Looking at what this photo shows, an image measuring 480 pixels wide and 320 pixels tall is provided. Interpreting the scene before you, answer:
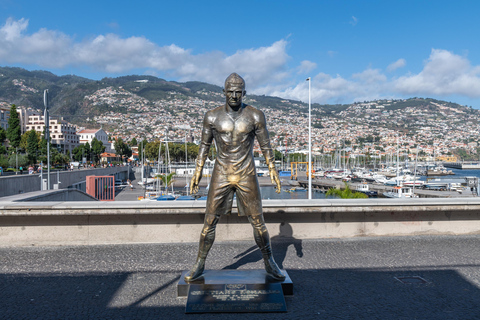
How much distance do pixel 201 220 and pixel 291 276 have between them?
246 centimetres

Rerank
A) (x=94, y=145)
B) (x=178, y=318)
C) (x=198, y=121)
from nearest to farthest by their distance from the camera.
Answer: (x=178, y=318)
(x=94, y=145)
(x=198, y=121)

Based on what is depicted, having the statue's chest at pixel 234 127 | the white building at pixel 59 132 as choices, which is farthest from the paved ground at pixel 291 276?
the white building at pixel 59 132

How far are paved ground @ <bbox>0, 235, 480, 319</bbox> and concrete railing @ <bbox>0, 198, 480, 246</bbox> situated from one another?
0.26 metres

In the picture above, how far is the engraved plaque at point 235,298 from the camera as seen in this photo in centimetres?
430

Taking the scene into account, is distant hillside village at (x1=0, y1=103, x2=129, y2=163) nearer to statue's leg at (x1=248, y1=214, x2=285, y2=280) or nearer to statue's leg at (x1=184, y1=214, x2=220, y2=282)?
statue's leg at (x1=184, y1=214, x2=220, y2=282)

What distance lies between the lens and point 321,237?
766 centimetres

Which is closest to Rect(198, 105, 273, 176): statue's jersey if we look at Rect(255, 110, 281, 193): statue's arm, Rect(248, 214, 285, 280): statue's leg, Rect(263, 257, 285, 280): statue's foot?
Rect(255, 110, 281, 193): statue's arm

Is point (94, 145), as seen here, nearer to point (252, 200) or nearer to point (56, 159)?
point (56, 159)

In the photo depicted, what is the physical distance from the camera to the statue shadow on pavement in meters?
6.21

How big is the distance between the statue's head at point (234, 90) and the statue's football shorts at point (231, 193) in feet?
3.09

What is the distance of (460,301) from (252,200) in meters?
2.72

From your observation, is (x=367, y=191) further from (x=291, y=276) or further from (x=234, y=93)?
(x=234, y=93)

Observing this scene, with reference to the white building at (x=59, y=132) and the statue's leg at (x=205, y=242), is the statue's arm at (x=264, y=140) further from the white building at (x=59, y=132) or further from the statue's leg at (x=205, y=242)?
the white building at (x=59, y=132)

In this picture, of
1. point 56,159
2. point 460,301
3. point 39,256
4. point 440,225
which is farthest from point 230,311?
point 56,159
